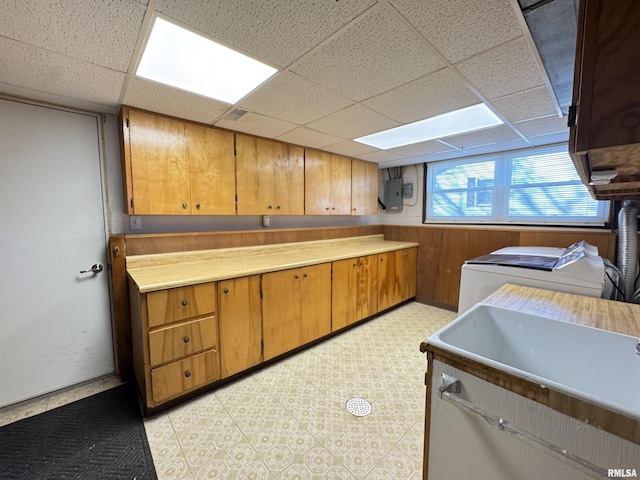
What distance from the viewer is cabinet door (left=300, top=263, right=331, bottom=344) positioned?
2551mm

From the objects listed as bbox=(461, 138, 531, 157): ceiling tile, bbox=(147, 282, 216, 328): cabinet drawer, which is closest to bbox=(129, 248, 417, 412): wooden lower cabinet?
bbox=(147, 282, 216, 328): cabinet drawer

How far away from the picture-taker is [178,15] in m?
1.12

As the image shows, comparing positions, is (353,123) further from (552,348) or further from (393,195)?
(393,195)

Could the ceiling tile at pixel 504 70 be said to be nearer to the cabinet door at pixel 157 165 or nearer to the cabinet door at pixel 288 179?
the cabinet door at pixel 288 179

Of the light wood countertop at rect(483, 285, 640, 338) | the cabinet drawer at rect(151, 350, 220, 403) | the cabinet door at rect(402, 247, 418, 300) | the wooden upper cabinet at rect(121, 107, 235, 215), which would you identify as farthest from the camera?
the cabinet door at rect(402, 247, 418, 300)

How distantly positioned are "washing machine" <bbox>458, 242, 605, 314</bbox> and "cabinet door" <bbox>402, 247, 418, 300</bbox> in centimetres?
146

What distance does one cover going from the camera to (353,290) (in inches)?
119

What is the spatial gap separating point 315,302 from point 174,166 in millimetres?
1732

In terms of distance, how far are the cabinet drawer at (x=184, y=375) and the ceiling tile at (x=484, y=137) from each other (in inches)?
120

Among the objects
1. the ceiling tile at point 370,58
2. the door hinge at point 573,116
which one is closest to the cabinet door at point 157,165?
the ceiling tile at point 370,58

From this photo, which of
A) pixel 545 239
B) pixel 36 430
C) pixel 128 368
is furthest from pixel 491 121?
pixel 36 430

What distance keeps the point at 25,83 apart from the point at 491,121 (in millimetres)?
3408

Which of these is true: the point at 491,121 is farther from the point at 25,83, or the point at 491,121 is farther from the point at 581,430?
the point at 25,83

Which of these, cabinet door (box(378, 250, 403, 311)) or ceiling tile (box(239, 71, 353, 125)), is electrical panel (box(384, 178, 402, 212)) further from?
ceiling tile (box(239, 71, 353, 125))
